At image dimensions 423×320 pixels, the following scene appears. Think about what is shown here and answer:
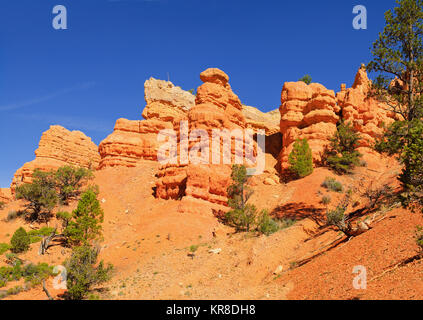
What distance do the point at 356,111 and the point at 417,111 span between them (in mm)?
27463

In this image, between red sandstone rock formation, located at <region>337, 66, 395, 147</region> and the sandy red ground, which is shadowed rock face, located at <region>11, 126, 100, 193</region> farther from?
red sandstone rock formation, located at <region>337, 66, 395, 147</region>

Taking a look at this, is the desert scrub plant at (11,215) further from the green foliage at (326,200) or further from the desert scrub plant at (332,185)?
the desert scrub plant at (332,185)

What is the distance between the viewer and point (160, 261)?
68.7 ft

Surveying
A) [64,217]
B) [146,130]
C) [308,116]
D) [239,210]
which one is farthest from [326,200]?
[146,130]

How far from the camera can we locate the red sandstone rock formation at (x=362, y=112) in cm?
4281

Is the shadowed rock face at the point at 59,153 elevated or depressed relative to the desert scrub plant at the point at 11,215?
elevated

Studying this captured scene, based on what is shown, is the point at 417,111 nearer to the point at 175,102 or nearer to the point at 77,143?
the point at 175,102

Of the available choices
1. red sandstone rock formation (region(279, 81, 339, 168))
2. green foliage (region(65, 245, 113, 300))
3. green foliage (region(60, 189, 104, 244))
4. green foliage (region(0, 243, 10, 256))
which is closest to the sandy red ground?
green foliage (region(65, 245, 113, 300))

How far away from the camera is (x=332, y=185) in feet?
110

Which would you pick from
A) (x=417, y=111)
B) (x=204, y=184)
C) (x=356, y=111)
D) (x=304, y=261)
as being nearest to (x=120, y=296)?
(x=304, y=261)

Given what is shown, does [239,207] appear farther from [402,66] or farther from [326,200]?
[402,66]

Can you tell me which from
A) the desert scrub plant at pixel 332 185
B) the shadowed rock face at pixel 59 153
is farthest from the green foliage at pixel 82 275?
the shadowed rock face at pixel 59 153

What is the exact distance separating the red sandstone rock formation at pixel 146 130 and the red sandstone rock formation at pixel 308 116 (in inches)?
672

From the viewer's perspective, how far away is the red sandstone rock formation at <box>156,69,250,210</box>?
101 feet
